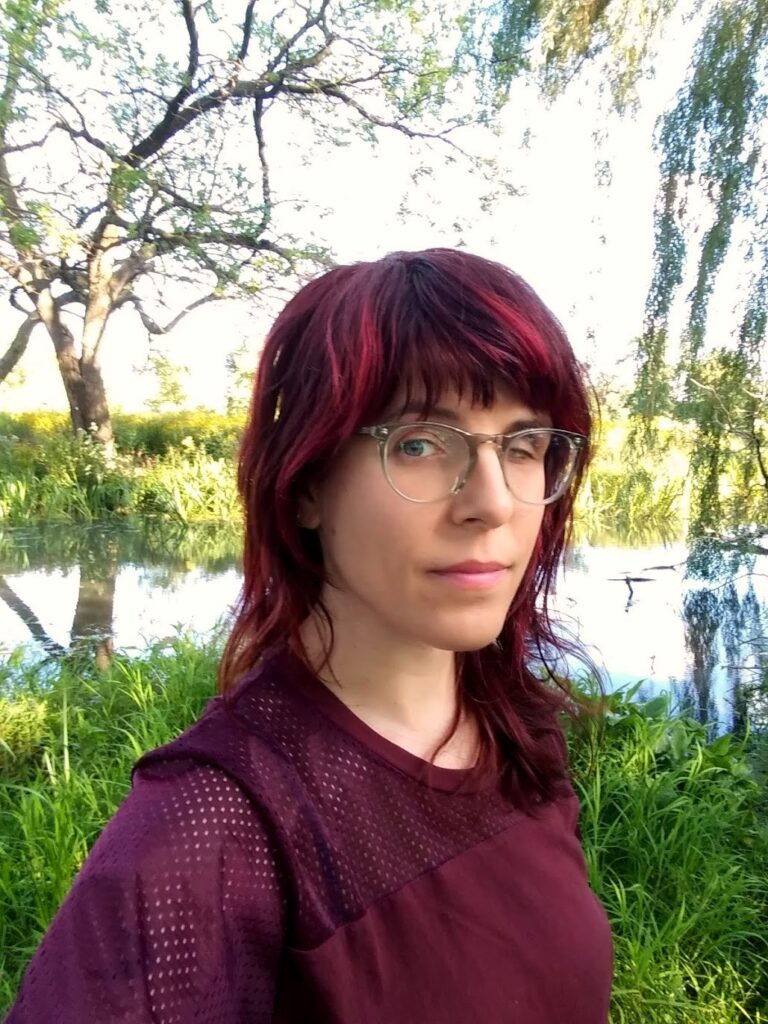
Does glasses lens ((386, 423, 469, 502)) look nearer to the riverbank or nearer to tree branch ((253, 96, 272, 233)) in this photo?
the riverbank

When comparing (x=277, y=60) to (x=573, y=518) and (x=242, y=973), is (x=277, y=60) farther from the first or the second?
(x=242, y=973)

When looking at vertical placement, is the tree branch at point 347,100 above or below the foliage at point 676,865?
above

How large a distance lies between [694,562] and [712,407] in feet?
1.93

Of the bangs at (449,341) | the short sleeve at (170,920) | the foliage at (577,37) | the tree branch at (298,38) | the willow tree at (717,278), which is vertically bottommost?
the short sleeve at (170,920)

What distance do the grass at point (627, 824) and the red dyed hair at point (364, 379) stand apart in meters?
1.21

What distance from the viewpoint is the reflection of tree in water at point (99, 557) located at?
3.87 meters

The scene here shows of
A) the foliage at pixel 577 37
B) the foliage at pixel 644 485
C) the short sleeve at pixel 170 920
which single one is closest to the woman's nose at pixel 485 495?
the short sleeve at pixel 170 920

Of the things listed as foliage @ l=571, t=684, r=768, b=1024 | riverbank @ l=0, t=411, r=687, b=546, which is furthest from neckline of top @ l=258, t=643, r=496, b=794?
riverbank @ l=0, t=411, r=687, b=546

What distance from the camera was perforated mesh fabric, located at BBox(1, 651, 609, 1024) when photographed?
1.60 ft

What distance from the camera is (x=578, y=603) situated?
3.90 m

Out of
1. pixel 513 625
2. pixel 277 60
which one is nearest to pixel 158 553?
pixel 277 60

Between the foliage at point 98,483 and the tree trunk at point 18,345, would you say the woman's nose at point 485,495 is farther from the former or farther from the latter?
the tree trunk at point 18,345

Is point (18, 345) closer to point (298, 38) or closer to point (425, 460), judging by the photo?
point (298, 38)

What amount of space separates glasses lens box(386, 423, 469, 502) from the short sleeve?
28cm
